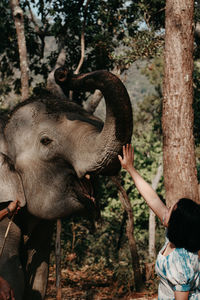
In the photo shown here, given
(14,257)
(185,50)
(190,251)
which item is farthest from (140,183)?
(185,50)

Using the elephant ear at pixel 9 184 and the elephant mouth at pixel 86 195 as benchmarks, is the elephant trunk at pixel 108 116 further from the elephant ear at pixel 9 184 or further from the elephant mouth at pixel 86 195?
the elephant ear at pixel 9 184

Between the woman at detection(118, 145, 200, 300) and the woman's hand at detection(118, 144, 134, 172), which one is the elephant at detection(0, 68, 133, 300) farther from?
the woman at detection(118, 145, 200, 300)

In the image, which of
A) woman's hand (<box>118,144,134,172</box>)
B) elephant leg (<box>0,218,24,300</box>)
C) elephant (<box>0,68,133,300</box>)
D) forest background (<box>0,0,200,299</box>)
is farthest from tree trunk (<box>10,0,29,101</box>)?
woman's hand (<box>118,144,134,172</box>)

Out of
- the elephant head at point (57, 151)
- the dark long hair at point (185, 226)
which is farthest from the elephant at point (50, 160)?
the dark long hair at point (185, 226)

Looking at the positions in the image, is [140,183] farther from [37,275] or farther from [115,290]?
[115,290]

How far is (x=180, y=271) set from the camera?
257cm

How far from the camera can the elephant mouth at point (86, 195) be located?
360 centimetres

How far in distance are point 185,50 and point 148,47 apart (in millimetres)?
3195

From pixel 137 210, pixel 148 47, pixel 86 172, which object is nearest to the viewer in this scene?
pixel 86 172

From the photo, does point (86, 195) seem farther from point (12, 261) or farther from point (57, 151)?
point (12, 261)

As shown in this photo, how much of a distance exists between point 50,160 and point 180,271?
157 centimetres

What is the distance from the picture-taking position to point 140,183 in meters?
3.24

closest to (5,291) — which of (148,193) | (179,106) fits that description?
(148,193)

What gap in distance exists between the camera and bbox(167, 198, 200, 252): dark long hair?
2529 millimetres
